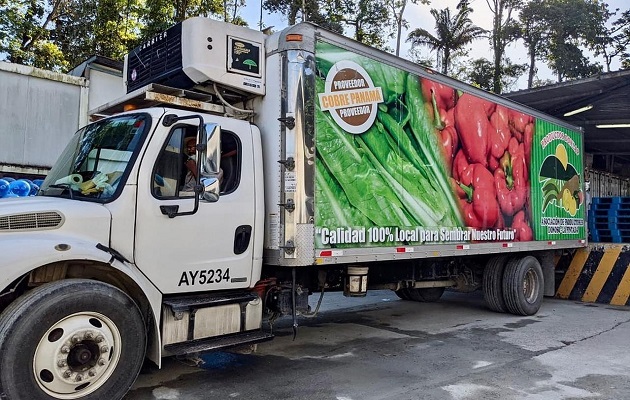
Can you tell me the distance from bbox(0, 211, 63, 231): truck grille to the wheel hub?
2.35 feet

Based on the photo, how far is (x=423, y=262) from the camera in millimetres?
7578

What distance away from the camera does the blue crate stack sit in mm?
11000

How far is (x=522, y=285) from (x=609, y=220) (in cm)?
400

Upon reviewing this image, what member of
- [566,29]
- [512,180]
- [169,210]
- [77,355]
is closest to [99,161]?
[169,210]

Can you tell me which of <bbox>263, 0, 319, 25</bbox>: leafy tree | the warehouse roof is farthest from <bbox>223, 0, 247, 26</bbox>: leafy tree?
the warehouse roof

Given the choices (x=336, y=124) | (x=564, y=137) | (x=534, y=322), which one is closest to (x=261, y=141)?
(x=336, y=124)

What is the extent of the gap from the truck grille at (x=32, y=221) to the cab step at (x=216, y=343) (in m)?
1.39

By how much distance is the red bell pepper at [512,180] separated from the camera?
803cm

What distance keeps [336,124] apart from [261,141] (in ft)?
2.76

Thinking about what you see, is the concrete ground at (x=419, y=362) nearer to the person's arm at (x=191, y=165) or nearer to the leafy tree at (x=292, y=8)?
the person's arm at (x=191, y=165)

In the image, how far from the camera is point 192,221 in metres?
4.62

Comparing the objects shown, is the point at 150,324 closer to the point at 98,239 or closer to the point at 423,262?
the point at 98,239

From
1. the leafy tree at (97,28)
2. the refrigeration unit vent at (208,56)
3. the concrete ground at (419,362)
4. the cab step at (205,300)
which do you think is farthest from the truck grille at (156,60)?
the leafy tree at (97,28)

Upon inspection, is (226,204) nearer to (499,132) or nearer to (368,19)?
(499,132)
